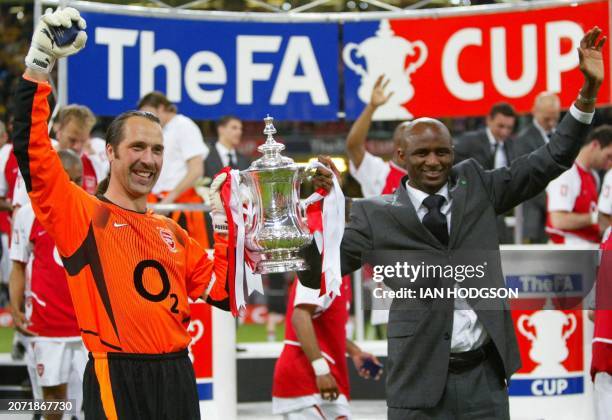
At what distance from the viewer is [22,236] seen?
679 centimetres

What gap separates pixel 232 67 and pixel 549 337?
448 cm

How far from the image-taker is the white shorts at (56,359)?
255 inches

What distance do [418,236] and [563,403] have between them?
9.70 feet

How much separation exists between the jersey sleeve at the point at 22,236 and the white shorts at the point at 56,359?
0.65 metres

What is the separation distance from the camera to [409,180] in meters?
4.42

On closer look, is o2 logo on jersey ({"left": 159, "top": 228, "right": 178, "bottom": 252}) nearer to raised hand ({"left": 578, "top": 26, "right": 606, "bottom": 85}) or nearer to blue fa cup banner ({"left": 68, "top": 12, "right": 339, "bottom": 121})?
raised hand ({"left": 578, "top": 26, "right": 606, "bottom": 85})

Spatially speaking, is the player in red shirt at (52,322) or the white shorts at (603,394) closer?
the white shorts at (603,394)

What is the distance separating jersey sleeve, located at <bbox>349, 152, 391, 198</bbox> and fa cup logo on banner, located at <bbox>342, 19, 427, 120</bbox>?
5.03 ft

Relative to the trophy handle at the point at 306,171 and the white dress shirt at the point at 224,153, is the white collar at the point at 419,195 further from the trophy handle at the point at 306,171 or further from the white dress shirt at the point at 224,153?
the white dress shirt at the point at 224,153

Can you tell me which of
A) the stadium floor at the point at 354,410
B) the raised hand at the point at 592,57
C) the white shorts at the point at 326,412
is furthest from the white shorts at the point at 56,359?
the raised hand at the point at 592,57

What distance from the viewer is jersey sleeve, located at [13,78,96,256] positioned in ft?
11.4

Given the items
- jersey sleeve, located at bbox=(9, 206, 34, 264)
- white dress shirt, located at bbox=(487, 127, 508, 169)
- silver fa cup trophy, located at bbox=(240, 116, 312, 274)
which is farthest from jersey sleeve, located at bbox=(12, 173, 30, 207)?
white dress shirt, located at bbox=(487, 127, 508, 169)

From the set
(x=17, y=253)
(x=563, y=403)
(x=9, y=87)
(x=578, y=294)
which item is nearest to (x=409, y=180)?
(x=578, y=294)

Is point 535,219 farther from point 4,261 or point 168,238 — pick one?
point 168,238
